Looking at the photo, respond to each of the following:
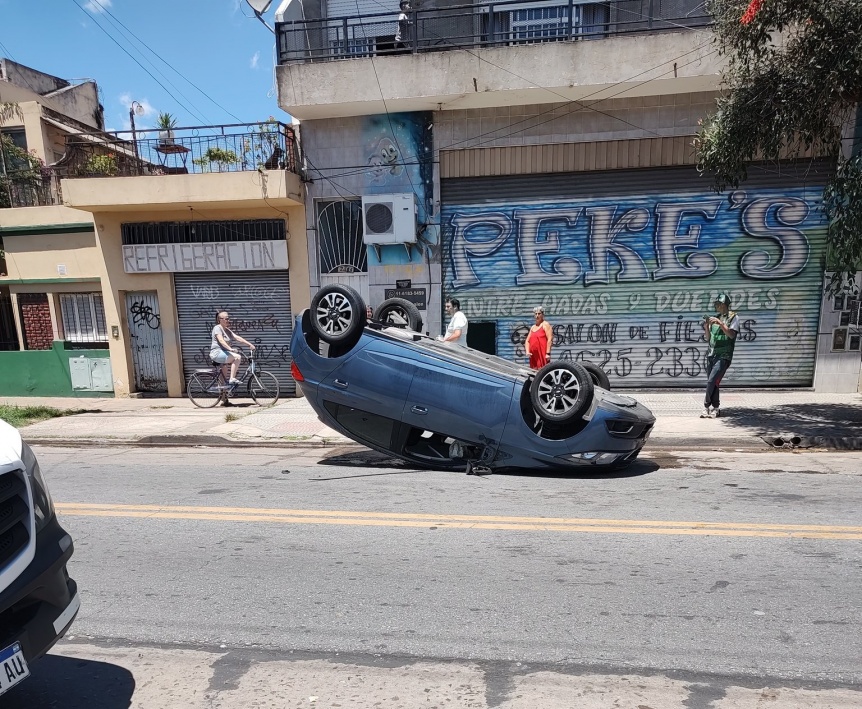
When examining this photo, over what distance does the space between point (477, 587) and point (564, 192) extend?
30.0 ft

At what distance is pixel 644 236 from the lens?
10922 mm

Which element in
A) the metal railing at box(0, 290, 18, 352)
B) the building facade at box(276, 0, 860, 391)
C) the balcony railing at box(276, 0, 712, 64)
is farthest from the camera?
the metal railing at box(0, 290, 18, 352)

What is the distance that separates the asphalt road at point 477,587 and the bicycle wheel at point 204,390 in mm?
5741

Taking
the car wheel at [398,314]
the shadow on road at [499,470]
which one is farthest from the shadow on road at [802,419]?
the car wheel at [398,314]

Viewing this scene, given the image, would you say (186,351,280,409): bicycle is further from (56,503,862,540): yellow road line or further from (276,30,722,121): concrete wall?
(56,503,862,540): yellow road line

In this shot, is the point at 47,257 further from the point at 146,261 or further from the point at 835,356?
the point at 835,356

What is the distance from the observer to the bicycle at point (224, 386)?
1126 cm

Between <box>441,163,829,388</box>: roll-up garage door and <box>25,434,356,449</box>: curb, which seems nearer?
<box>25,434,356,449</box>: curb

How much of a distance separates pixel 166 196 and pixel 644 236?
9.63 meters

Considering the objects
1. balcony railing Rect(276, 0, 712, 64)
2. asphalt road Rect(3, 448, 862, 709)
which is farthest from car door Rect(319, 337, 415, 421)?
balcony railing Rect(276, 0, 712, 64)

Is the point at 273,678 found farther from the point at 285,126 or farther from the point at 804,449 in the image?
the point at 285,126

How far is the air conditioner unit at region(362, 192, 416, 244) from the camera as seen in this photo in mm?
11109

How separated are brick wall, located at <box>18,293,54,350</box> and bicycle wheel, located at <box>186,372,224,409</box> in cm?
443

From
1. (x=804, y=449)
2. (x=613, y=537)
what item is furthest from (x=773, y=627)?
(x=804, y=449)
